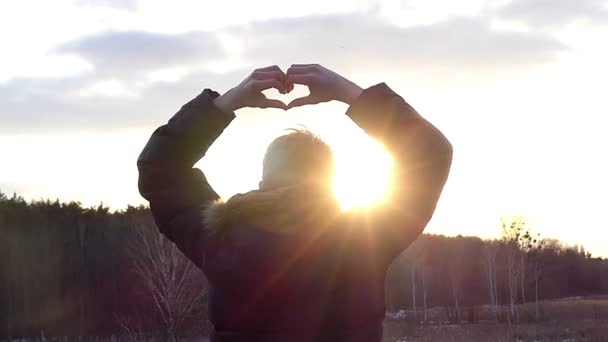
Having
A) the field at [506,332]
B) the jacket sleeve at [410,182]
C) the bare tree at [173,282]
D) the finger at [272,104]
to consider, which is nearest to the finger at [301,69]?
the finger at [272,104]

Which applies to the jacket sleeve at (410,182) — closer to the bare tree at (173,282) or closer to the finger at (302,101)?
the finger at (302,101)

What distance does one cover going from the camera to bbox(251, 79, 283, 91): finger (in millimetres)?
2697

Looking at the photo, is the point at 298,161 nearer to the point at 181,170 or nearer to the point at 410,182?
the point at 410,182

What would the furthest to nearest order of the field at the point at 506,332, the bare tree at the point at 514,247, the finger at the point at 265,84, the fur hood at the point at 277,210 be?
the bare tree at the point at 514,247 → the field at the point at 506,332 → the finger at the point at 265,84 → the fur hood at the point at 277,210

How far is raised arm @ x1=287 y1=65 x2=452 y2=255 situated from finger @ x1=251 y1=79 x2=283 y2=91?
4 cm

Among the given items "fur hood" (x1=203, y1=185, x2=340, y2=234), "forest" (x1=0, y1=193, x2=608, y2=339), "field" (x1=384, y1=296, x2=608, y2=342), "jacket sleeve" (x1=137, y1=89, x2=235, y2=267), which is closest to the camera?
"fur hood" (x1=203, y1=185, x2=340, y2=234)

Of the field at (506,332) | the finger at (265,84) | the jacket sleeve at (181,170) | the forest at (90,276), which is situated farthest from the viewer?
the forest at (90,276)

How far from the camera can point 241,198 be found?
258 centimetres

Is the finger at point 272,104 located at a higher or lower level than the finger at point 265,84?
lower

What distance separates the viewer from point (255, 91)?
2.76 metres

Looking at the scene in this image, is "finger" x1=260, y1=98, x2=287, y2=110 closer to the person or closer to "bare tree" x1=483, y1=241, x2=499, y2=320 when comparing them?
the person

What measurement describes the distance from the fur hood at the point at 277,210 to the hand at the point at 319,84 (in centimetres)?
30

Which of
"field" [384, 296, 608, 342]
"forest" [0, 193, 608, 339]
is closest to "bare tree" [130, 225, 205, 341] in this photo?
"forest" [0, 193, 608, 339]

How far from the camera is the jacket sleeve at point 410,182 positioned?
2.63 meters
